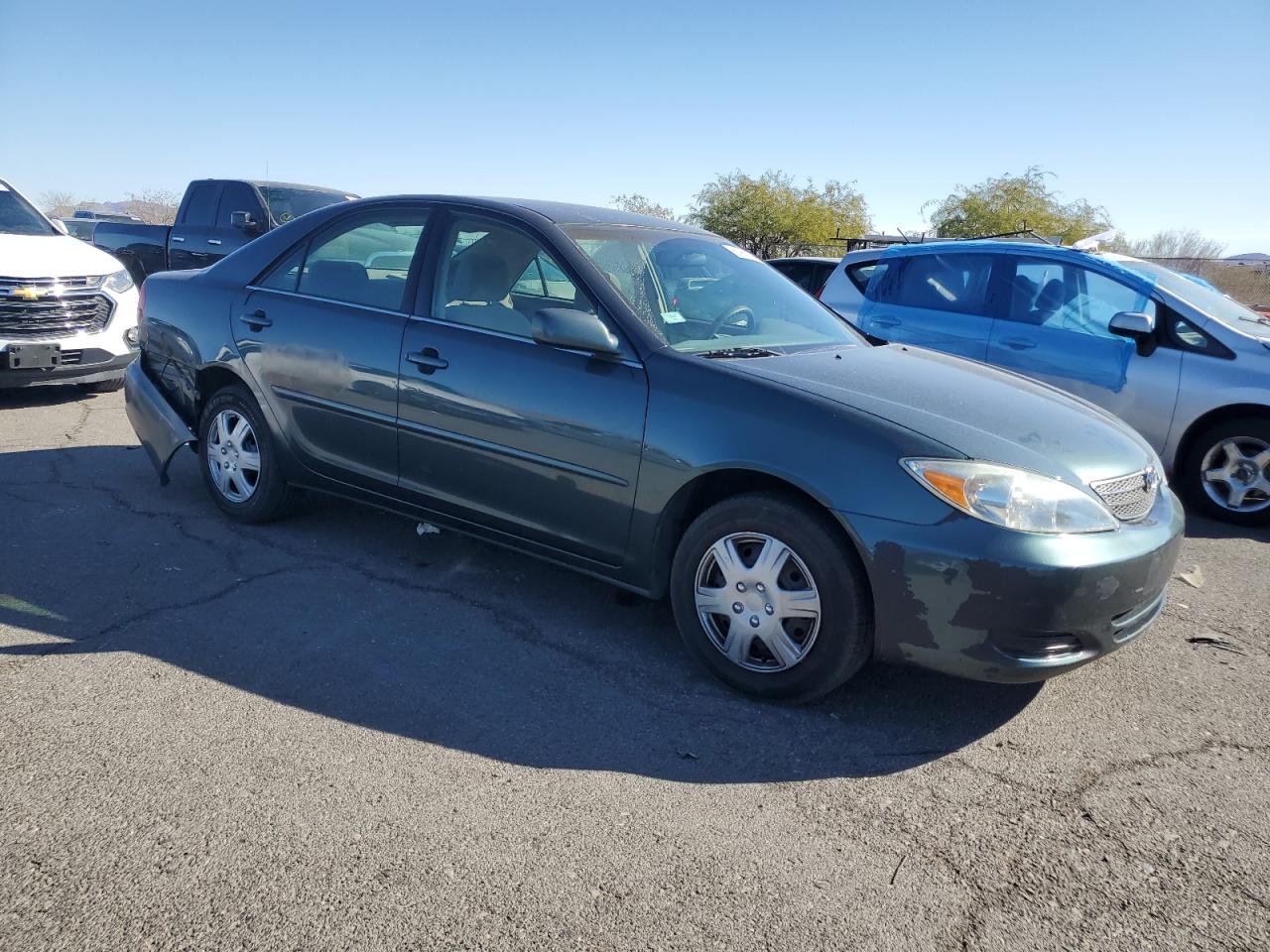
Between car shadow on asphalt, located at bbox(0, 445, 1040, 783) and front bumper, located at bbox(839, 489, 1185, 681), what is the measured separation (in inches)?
14.5

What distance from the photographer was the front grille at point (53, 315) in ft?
24.3

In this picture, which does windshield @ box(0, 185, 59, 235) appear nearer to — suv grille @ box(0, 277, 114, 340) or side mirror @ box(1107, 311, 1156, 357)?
suv grille @ box(0, 277, 114, 340)

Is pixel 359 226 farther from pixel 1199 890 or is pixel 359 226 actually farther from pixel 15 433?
pixel 1199 890

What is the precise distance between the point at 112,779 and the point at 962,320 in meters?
6.14

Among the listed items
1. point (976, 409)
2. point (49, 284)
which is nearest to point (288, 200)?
point (49, 284)

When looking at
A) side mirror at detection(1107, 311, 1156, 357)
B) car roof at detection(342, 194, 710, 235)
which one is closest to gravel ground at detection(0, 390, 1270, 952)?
car roof at detection(342, 194, 710, 235)

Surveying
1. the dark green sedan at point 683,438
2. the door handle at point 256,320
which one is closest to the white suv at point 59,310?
the dark green sedan at point 683,438

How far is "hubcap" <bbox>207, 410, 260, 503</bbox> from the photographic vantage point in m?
4.98

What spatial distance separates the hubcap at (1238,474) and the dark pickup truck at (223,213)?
9.73m

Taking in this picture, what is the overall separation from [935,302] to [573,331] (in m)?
4.56

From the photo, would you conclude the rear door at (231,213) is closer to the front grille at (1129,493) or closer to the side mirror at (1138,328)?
the side mirror at (1138,328)

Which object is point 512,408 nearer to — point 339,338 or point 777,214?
point 339,338

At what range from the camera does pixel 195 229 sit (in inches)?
490

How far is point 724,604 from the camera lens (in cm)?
342
